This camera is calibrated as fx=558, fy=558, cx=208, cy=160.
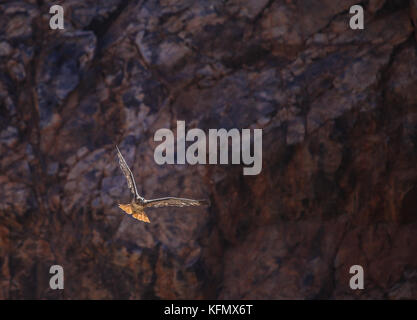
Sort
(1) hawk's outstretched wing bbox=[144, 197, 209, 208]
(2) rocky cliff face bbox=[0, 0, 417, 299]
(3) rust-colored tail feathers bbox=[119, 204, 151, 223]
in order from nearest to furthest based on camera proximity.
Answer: (1) hawk's outstretched wing bbox=[144, 197, 209, 208] < (3) rust-colored tail feathers bbox=[119, 204, 151, 223] < (2) rocky cliff face bbox=[0, 0, 417, 299]

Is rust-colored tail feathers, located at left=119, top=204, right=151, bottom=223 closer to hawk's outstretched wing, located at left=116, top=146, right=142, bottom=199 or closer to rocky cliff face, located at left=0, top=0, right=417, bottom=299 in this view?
hawk's outstretched wing, located at left=116, top=146, right=142, bottom=199

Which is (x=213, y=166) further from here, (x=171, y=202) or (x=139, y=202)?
(x=139, y=202)

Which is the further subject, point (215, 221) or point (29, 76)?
point (29, 76)

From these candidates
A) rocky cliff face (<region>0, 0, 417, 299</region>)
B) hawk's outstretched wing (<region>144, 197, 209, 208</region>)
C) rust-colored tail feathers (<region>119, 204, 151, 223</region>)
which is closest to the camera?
hawk's outstretched wing (<region>144, 197, 209, 208</region>)

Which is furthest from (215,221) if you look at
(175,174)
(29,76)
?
(29,76)

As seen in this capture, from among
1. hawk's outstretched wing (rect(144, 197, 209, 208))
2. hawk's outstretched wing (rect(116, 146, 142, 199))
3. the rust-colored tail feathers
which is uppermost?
hawk's outstretched wing (rect(116, 146, 142, 199))

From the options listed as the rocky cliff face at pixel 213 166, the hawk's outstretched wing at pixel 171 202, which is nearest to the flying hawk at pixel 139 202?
the hawk's outstretched wing at pixel 171 202

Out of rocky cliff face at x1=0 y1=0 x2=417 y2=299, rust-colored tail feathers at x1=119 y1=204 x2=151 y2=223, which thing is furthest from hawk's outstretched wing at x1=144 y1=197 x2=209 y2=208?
rocky cliff face at x1=0 y1=0 x2=417 y2=299
